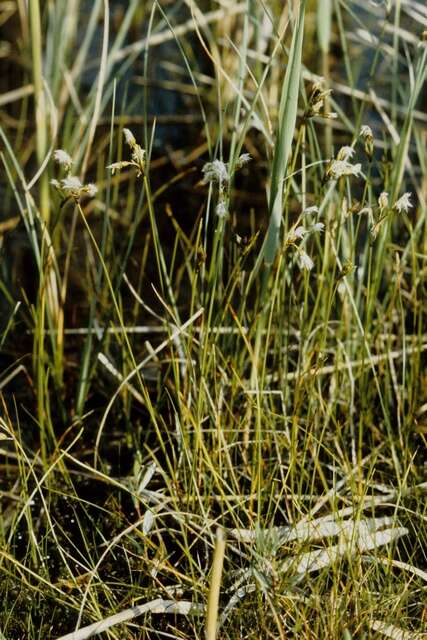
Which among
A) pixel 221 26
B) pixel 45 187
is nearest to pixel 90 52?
pixel 221 26

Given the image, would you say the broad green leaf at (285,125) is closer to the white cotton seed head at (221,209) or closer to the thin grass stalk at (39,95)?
the white cotton seed head at (221,209)

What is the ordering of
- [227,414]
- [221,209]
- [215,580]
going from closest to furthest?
[215,580]
[221,209]
[227,414]

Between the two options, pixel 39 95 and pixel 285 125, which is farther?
pixel 39 95

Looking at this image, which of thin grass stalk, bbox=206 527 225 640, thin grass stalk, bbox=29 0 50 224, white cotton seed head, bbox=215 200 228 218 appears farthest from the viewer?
thin grass stalk, bbox=29 0 50 224

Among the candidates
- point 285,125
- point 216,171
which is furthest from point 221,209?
point 285,125

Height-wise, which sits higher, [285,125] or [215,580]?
[285,125]

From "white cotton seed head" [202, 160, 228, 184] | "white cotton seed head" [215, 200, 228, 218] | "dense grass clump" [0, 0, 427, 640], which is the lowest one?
"dense grass clump" [0, 0, 427, 640]

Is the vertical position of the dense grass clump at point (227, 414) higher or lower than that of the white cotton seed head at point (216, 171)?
lower

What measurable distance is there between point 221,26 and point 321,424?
1.53m

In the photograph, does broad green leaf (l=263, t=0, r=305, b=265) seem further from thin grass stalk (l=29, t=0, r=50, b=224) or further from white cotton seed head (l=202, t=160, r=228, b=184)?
thin grass stalk (l=29, t=0, r=50, b=224)

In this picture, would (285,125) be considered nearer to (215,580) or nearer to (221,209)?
(221,209)

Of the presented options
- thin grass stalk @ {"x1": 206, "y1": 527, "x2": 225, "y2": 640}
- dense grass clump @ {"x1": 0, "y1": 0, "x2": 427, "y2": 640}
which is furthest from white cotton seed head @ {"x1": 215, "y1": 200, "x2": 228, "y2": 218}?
thin grass stalk @ {"x1": 206, "y1": 527, "x2": 225, "y2": 640}

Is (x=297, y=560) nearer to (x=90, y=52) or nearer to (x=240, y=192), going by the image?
(x=240, y=192)

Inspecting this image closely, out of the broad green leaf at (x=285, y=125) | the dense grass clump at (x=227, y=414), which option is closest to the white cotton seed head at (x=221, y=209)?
the dense grass clump at (x=227, y=414)
